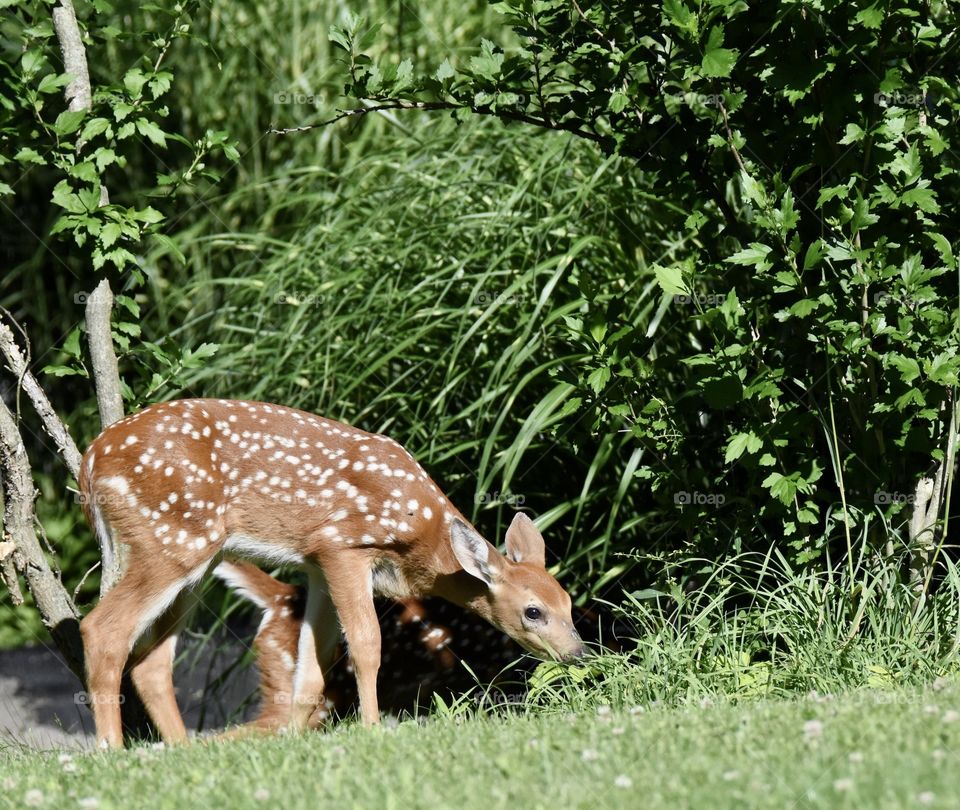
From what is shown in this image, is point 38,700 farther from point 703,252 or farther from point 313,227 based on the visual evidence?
point 703,252

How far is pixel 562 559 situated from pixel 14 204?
204 inches

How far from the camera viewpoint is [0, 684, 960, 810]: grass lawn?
286cm

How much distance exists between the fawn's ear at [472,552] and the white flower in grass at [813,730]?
6.23ft

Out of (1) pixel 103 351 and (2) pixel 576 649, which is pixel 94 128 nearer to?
(1) pixel 103 351

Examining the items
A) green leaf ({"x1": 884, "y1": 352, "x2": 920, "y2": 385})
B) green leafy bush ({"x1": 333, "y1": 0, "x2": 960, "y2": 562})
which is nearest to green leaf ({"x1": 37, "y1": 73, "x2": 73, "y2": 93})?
green leafy bush ({"x1": 333, "y1": 0, "x2": 960, "y2": 562})

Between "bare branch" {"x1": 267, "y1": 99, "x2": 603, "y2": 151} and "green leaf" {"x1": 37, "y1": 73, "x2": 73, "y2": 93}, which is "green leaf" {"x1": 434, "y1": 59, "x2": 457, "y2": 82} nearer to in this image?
"bare branch" {"x1": 267, "y1": 99, "x2": 603, "y2": 151}

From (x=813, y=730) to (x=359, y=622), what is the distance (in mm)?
2017

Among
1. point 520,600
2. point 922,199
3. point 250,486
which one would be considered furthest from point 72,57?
point 922,199

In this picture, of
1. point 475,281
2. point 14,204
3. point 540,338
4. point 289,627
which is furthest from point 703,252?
point 14,204

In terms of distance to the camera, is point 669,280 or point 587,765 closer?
point 587,765

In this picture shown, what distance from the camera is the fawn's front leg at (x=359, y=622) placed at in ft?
15.6

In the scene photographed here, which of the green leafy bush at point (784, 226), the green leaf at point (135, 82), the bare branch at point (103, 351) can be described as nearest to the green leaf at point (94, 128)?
the green leaf at point (135, 82)

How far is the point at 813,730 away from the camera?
322cm

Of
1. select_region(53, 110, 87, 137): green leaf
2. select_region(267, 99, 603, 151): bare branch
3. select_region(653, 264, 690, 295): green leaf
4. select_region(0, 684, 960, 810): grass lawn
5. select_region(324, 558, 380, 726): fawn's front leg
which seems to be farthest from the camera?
select_region(53, 110, 87, 137): green leaf
